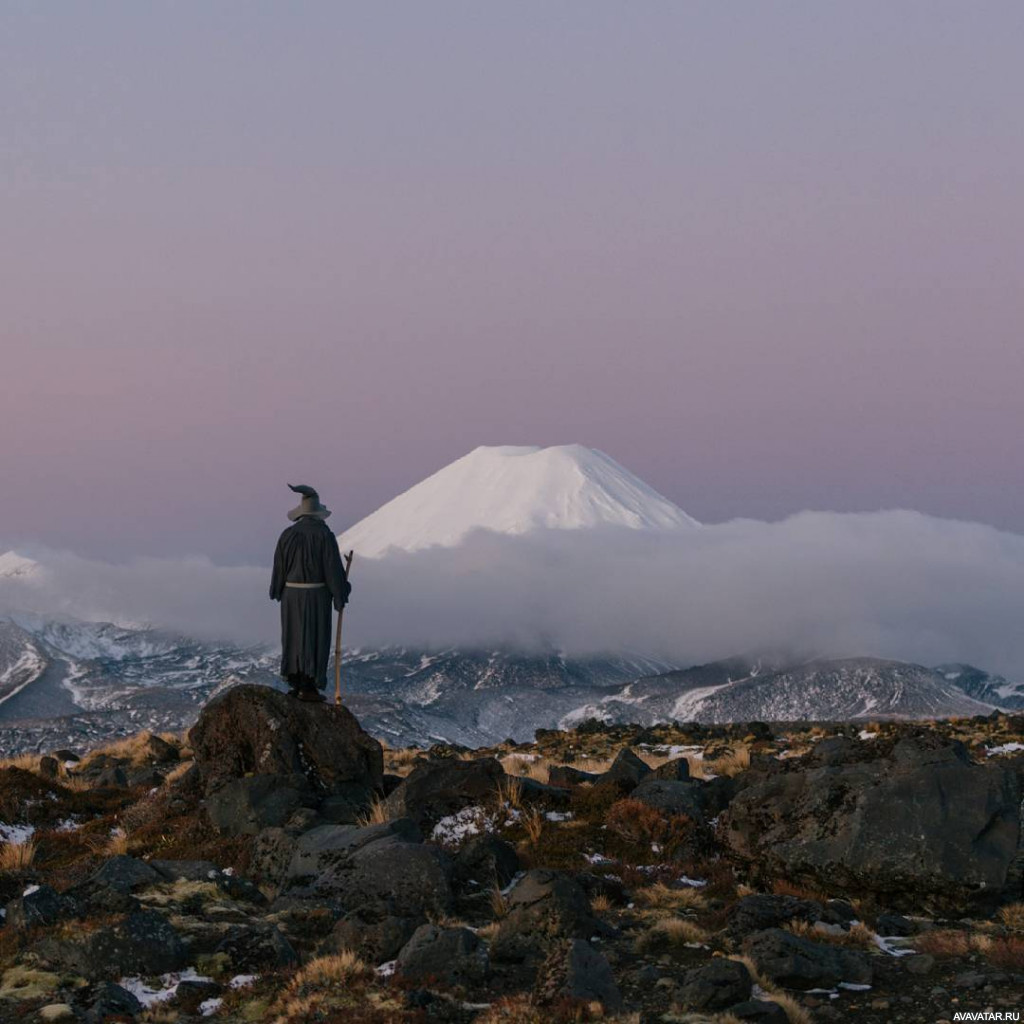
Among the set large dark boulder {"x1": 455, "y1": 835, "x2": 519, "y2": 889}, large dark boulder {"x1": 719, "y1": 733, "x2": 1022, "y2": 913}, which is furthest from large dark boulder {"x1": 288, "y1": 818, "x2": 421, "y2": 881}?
large dark boulder {"x1": 719, "y1": 733, "x2": 1022, "y2": 913}

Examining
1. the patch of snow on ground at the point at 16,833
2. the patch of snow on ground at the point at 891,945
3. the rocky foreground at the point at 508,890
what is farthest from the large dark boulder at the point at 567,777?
the patch of snow on ground at the point at 891,945

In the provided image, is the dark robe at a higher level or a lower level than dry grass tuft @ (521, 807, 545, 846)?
higher

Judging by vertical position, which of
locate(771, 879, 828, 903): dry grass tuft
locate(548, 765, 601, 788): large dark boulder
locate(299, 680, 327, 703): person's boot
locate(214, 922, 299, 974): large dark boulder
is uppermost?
locate(299, 680, 327, 703): person's boot

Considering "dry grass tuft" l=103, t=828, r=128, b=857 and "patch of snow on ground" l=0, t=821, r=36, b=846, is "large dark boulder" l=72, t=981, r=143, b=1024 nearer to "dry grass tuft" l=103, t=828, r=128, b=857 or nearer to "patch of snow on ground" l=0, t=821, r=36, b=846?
"dry grass tuft" l=103, t=828, r=128, b=857

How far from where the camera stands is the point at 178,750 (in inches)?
1319

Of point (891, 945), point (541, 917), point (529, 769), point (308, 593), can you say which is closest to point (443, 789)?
point (308, 593)

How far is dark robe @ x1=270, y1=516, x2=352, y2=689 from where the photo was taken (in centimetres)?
2216

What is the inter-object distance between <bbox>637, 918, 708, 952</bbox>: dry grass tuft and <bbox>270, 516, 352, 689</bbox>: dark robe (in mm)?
10489

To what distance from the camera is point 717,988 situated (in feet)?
34.2

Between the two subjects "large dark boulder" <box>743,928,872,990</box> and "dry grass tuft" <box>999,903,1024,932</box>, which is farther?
"dry grass tuft" <box>999,903,1024,932</box>

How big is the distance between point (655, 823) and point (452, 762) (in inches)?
156

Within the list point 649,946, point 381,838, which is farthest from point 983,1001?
point 381,838

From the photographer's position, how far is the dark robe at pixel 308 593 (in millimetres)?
22156

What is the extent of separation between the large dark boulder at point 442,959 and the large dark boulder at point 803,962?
2.73 m
